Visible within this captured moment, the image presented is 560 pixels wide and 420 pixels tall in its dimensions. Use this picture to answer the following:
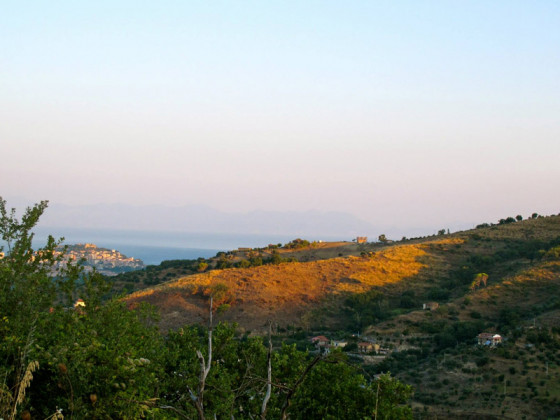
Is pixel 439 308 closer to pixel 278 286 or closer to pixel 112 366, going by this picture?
pixel 278 286

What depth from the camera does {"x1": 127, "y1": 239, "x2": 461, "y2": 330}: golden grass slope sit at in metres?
50.4

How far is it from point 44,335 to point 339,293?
44577mm

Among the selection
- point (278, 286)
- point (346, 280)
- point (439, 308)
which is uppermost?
point (346, 280)

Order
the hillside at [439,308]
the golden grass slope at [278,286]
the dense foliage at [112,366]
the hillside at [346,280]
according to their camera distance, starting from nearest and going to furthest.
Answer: the dense foliage at [112,366], the hillside at [439,308], the golden grass slope at [278,286], the hillside at [346,280]

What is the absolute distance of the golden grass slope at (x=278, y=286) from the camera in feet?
165

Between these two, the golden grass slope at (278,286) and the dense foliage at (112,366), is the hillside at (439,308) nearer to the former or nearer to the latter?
the golden grass slope at (278,286)

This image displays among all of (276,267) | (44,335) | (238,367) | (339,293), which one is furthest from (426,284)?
(44,335)

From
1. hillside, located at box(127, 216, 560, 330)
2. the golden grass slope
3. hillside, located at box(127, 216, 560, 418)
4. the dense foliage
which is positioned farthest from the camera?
hillside, located at box(127, 216, 560, 330)

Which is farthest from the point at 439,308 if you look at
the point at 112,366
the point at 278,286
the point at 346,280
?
the point at 112,366

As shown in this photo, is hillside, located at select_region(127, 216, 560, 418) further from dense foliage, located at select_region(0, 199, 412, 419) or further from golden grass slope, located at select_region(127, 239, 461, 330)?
dense foliage, located at select_region(0, 199, 412, 419)

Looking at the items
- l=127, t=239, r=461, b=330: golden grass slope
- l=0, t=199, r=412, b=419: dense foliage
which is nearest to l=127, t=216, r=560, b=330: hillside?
l=127, t=239, r=461, b=330: golden grass slope

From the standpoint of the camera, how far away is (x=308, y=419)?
15.0 meters

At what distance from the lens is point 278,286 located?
5697cm

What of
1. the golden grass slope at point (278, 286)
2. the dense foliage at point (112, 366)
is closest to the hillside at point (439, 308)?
the golden grass slope at point (278, 286)
